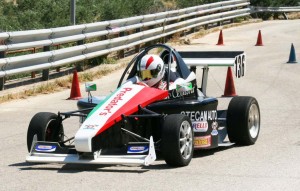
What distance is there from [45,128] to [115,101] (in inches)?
34.6

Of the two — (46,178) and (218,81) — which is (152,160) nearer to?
(46,178)

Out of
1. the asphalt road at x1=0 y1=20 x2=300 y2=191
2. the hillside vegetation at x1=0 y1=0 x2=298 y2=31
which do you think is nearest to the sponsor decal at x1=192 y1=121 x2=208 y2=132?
the asphalt road at x1=0 y1=20 x2=300 y2=191

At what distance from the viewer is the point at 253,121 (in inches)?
438

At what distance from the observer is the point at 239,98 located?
10.9 m

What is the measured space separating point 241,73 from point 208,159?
2850mm

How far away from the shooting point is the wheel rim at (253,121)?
11006 millimetres

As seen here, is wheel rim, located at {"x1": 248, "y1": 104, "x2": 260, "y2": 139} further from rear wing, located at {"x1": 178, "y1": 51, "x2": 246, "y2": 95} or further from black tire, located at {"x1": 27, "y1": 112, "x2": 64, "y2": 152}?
black tire, located at {"x1": 27, "y1": 112, "x2": 64, "y2": 152}

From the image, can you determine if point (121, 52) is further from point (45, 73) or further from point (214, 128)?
point (214, 128)

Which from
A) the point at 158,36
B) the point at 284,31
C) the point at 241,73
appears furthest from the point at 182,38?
the point at 241,73

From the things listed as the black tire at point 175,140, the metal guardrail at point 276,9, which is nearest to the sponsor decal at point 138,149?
the black tire at point 175,140

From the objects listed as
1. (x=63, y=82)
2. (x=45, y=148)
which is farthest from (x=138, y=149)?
(x=63, y=82)

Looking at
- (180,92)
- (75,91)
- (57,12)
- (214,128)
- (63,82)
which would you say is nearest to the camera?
(214,128)

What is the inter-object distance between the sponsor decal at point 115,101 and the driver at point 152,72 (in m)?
0.49

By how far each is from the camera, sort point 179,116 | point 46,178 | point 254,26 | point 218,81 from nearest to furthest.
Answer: point 46,178 < point 179,116 < point 218,81 < point 254,26
